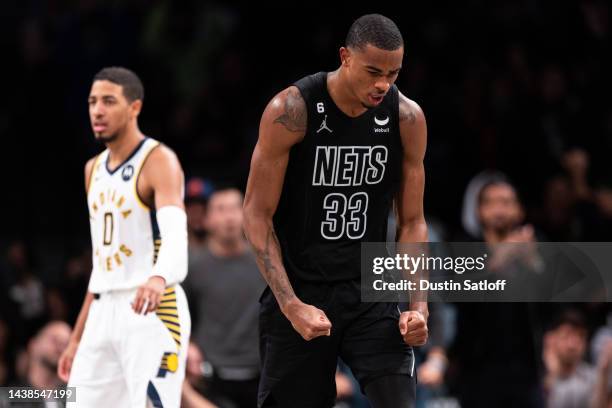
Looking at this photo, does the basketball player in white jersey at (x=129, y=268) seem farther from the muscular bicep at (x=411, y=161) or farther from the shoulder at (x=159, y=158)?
the muscular bicep at (x=411, y=161)

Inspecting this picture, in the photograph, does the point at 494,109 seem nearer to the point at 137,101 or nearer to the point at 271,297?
the point at 137,101

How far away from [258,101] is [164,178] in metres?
6.41

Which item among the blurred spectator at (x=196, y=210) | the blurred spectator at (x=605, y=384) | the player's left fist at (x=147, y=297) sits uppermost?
the blurred spectator at (x=196, y=210)

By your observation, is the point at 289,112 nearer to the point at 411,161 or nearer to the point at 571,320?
the point at 411,161

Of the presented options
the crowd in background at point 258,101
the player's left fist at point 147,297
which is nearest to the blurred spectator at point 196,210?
the crowd in background at point 258,101

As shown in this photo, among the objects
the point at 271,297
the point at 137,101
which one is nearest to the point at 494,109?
the point at 137,101

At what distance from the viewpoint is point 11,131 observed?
1336 centimetres

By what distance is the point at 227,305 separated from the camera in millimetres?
9023

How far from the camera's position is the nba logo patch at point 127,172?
7113 millimetres

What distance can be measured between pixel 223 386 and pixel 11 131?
543 cm

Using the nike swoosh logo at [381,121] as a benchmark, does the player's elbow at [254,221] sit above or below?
below

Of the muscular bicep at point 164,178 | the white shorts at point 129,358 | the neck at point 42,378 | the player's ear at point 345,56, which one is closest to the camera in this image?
the player's ear at point 345,56

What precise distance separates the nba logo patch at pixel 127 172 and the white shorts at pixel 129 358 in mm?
623

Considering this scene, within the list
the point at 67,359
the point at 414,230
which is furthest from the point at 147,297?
the point at 414,230
